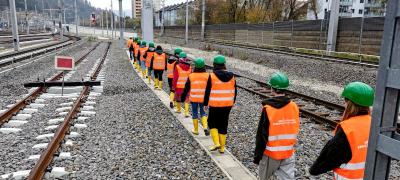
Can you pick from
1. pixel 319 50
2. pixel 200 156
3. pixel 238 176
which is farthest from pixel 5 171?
pixel 319 50

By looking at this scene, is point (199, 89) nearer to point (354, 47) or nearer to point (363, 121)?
point (363, 121)

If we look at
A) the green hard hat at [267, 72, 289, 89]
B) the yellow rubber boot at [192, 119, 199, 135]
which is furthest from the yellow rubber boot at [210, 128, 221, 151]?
the green hard hat at [267, 72, 289, 89]

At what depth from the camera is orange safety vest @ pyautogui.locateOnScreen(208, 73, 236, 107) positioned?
6.22 meters

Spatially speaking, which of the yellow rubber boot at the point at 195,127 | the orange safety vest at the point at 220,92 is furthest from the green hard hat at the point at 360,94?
the yellow rubber boot at the point at 195,127

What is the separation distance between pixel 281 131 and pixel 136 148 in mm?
3512

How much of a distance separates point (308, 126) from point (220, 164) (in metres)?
3.51

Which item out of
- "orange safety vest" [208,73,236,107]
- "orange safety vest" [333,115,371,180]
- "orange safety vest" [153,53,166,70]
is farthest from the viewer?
"orange safety vest" [153,53,166,70]

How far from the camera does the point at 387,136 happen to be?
2.21 meters

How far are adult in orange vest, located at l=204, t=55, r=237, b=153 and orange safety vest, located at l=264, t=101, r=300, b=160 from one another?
2.20m

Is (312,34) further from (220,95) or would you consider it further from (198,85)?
(220,95)

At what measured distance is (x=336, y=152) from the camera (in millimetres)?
3002

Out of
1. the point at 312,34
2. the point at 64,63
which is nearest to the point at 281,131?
the point at 64,63

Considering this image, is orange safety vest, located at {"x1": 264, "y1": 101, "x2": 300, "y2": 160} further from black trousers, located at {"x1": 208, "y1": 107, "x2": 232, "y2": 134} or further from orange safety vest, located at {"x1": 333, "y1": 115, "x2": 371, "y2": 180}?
black trousers, located at {"x1": 208, "y1": 107, "x2": 232, "y2": 134}

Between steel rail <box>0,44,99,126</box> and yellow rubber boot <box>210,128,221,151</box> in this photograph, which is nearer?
yellow rubber boot <box>210,128,221,151</box>
